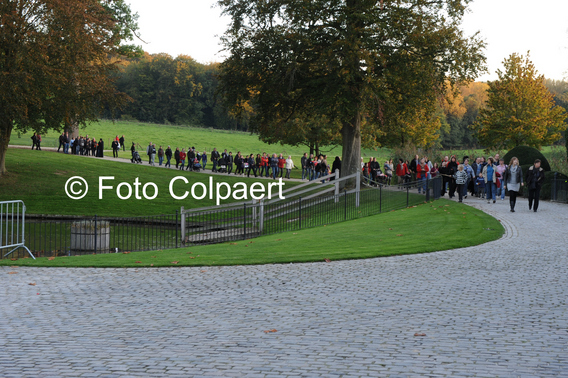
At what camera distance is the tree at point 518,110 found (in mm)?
48281

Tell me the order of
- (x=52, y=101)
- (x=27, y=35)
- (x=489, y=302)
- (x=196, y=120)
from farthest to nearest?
(x=196, y=120) → (x=52, y=101) → (x=27, y=35) → (x=489, y=302)

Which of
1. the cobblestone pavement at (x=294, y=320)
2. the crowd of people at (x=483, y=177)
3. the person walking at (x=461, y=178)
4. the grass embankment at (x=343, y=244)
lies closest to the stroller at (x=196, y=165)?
the crowd of people at (x=483, y=177)

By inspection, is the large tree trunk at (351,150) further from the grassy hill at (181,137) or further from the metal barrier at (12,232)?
the grassy hill at (181,137)

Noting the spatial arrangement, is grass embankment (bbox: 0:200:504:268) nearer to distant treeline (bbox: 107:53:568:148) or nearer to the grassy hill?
the grassy hill

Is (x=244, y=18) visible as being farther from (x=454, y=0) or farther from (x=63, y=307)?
(x=63, y=307)

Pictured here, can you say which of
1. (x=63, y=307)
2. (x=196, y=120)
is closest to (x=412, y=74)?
(x=63, y=307)

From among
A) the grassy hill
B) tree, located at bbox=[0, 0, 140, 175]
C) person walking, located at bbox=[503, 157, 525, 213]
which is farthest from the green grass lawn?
person walking, located at bbox=[503, 157, 525, 213]

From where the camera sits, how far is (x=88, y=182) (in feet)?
98.7

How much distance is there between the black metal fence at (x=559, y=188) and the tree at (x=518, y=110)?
23.7 m

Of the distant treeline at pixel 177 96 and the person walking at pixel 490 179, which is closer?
the person walking at pixel 490 179

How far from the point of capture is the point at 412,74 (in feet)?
82.3

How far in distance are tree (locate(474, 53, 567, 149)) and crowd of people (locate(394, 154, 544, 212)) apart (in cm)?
2334

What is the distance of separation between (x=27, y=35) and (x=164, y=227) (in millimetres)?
11003

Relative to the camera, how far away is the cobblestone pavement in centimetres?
521
